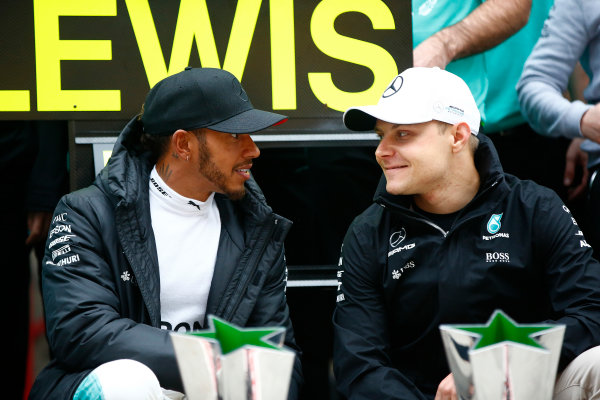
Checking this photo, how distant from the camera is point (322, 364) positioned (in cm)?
400

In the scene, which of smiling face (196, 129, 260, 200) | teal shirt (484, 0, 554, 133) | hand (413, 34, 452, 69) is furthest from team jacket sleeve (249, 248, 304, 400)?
teal shirt (484, 0, 554, 133)

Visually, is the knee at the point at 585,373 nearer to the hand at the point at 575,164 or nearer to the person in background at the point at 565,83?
the person in background at the point at 565,83

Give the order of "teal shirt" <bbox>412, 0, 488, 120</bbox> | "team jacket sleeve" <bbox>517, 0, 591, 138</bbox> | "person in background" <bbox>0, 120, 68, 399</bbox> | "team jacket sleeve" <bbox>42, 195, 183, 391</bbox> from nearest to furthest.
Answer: "team jacket sleeve" <bbox>42, 195, 183, 391</bbox>
"team jacket sleeve" <bbox>517, 0, 591, 138</bbox>
"person in background" <bbox>0, 120, 68, 399</bbox>
"teal shirt" <bbox>412, 0, 488, 120</bbox>

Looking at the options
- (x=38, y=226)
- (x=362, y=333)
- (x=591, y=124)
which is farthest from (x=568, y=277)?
(x=38, y=226)

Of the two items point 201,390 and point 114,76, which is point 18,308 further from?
point 201,390

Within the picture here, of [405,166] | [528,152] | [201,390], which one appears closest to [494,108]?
[528,152]

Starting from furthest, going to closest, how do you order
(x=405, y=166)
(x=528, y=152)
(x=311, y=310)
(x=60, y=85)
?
1. (x=528, y=152)
2. (x=311, y=310)
3. (x=60, y=85)
4. (x=405, y=166)

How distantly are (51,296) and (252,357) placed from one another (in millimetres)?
1175

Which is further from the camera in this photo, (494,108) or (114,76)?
(494,108)

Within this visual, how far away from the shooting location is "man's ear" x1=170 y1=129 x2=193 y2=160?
3.06m

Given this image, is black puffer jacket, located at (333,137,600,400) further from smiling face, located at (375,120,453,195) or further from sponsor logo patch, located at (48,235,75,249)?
sponsor logo patch, located at (48,235,75,249)

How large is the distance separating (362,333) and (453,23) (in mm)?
1838

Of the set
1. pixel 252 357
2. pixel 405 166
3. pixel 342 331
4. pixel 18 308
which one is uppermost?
pixel 405 166

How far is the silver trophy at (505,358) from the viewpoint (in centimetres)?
177
